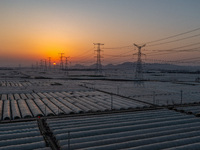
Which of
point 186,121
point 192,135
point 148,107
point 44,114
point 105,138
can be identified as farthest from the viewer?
point 148,107

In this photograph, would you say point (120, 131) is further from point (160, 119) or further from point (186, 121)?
point (186, 121)

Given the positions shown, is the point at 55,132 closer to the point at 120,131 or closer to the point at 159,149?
the point at 120,131

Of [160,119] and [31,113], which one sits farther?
[31,113]

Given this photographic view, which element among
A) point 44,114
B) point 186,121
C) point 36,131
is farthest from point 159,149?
point 44,114

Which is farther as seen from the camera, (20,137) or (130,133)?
(130,133)

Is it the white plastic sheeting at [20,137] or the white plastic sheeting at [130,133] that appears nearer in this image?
the white plastic sheeting at [20,137]

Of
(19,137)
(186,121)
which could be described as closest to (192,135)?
(186,121)

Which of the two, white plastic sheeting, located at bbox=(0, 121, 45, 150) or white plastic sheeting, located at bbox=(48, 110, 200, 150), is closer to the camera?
white plastic sheeting, located at bbox=(0, 121, 45, 150)

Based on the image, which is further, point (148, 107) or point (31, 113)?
point (148, 107)

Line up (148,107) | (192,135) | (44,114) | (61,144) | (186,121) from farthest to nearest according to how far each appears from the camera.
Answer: (148,107)
(44,114)
(186,121)
(192,135)
(61,144)
